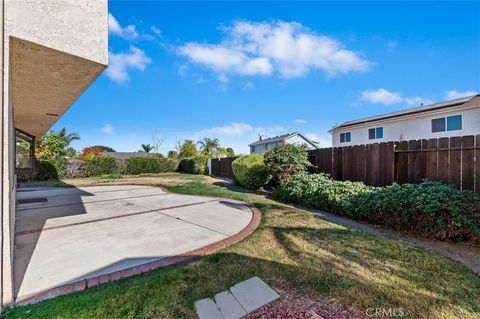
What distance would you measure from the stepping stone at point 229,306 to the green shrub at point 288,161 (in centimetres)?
661

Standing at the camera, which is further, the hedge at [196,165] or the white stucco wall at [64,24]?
the hedge at [196,165]

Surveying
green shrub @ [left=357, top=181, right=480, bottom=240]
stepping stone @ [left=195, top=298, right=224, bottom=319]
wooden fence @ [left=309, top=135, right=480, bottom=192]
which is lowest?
stepping stone @ [left=195, top=298, right=224, bottom=319]

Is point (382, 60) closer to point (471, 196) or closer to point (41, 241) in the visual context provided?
point (471, 196)

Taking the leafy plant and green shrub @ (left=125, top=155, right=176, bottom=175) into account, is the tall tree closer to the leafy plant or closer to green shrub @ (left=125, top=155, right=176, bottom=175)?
green shrub @ (left=125, top=155, right=176, bottom=175)

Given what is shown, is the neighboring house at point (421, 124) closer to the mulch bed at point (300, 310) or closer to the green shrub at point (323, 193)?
the green shrub at point (323, 193)

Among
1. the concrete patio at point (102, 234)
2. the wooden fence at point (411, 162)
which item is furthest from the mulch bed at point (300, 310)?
the wooden fence at point (411, 162)

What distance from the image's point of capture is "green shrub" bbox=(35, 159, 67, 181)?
14336 mm

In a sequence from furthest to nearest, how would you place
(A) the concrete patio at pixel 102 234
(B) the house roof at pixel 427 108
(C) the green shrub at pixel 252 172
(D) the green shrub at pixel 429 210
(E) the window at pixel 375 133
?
1. (E) the window at pixel 375 133
2. (B) the house roof at pixel 427 108
3. (C) the green shrub at pixel 252 172
4. (D) the green shrub at pixel 429 210
5. (A) the concrete patio at pixel 102 234

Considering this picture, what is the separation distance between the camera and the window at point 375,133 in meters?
17.0

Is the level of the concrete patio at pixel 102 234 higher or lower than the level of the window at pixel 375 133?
lower

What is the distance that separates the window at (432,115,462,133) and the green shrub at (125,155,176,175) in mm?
22414

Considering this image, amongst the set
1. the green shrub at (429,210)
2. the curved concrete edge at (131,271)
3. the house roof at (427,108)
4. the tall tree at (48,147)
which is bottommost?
the curved concrete edge at (131,271)

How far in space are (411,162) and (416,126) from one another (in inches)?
471

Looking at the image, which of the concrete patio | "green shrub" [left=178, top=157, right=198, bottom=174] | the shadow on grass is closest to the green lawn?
the shadow on grass
